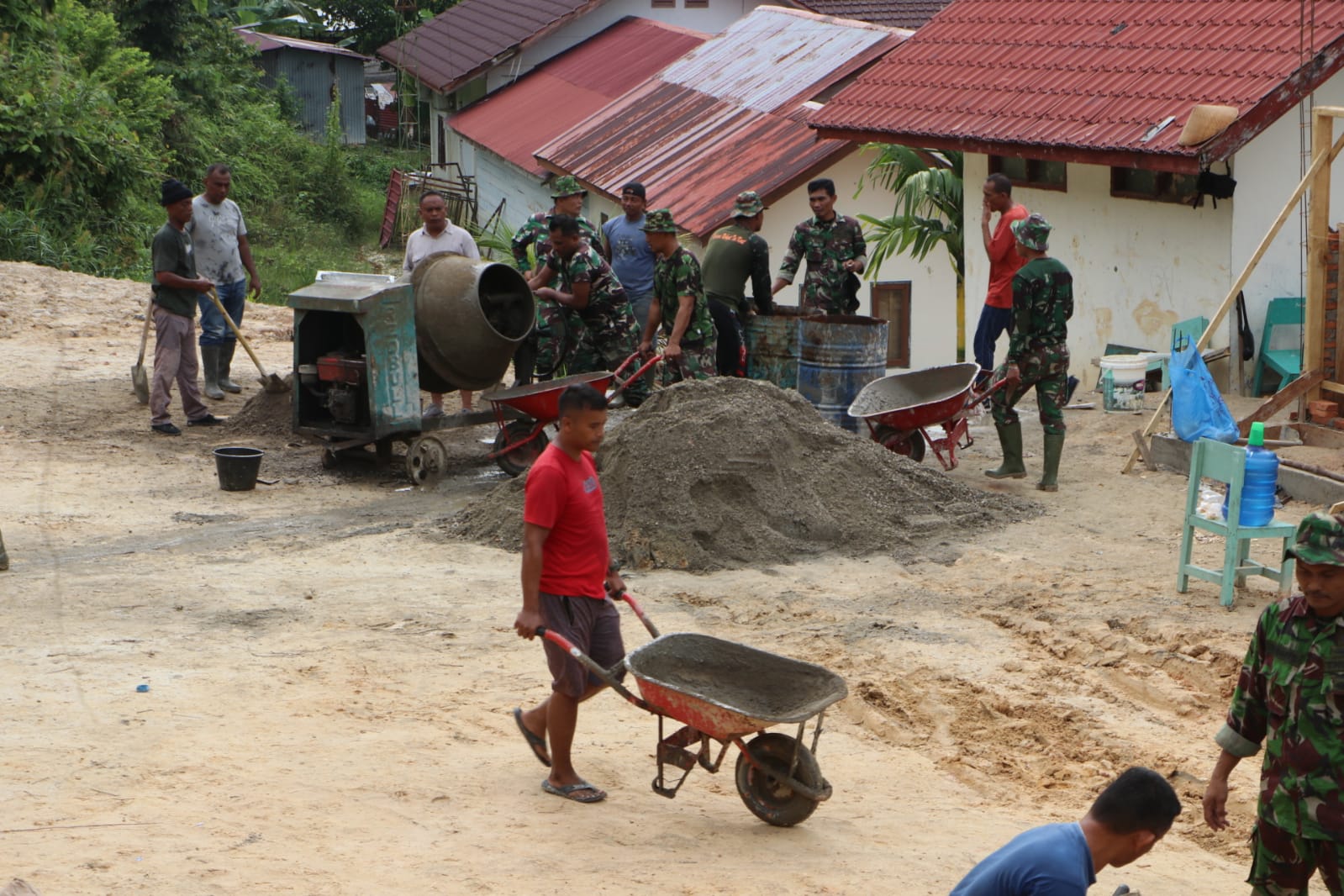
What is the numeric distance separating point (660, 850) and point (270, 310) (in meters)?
14.5

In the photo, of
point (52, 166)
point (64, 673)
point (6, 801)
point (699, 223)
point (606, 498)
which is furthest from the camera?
point (52, 166)

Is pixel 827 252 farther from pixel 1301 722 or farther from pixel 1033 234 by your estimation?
pixel 1301 722

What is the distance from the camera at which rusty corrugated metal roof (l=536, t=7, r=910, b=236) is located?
58.1 feet

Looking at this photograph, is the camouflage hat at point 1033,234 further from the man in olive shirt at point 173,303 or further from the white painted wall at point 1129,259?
the man in olive shirt at point 173,303

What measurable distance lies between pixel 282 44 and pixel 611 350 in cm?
3500

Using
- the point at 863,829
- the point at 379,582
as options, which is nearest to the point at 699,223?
the point at 379,582

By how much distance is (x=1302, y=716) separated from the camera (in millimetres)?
3920

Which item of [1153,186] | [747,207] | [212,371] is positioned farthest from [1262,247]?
[212,371]

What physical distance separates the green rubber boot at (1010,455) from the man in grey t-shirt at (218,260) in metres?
6.25

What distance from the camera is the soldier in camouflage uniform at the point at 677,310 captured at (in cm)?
1046

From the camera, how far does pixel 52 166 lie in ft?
73.6

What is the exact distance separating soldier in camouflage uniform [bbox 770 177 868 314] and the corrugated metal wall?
33.3 meters

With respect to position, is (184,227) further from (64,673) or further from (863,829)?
(863,829)

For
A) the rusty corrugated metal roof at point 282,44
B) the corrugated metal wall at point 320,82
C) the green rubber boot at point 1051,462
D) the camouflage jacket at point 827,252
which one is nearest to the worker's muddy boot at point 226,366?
the camouflage jacket at point 827,252
